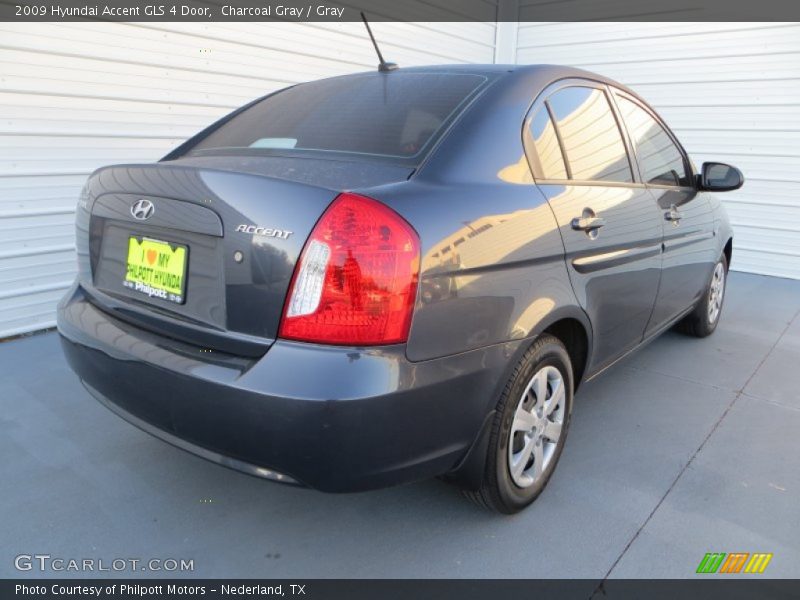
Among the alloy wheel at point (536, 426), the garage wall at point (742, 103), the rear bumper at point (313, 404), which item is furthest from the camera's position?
the garage wall at point (742, 103)

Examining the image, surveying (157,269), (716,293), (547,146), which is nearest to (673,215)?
(547,146)

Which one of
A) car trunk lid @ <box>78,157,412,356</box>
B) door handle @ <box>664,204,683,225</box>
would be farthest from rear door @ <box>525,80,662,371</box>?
car trunk lid @ <box>78,157,412,356</box>

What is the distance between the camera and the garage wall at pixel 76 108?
3.76m

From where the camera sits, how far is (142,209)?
1.88m

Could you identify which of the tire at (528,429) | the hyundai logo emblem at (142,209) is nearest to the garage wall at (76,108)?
the hyundai logo emblem at (142,209)

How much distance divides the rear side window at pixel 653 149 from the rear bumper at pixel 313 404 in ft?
5.10

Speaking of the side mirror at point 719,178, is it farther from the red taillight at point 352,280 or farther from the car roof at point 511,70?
the red taillight at point 352,280

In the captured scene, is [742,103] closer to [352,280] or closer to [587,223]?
[587,223]

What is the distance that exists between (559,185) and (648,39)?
19.7 feet

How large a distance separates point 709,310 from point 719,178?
113cm

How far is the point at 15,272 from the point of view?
3.91 m
